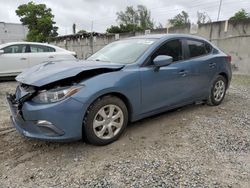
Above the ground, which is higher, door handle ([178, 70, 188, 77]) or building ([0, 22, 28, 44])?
building ([0, 22, 28, 44])

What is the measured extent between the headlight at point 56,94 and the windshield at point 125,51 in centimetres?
106

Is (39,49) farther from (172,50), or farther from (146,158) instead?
(146,158)

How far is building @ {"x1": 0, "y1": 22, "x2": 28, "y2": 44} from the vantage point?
143 ft

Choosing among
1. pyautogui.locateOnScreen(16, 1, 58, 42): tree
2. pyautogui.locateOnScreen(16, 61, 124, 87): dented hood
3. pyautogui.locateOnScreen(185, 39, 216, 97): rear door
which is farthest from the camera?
pyautogui.locateOnScreen(16, 1, 58, 42): tree

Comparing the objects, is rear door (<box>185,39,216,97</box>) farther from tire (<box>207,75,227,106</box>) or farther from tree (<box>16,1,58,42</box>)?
tree (<box>16,1,58,42</box>)

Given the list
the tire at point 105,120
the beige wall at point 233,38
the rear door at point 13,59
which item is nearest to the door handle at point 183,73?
the tire at point 105,120

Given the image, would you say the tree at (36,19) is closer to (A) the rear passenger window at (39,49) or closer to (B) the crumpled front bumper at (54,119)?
(A) the rear passenger window at (39,49)

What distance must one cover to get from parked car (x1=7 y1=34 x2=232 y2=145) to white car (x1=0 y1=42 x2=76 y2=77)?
A: 4904 millimetres

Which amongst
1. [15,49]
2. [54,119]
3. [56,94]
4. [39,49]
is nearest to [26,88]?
[56,94]

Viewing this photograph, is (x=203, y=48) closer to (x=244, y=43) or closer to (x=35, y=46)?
(x=244, y=43)

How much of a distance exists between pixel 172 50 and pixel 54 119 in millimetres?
2272

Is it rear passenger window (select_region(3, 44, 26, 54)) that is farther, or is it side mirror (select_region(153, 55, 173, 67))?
rear passenger window (select_region(3, 44, 26, 54))

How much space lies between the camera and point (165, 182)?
2674 millimetres

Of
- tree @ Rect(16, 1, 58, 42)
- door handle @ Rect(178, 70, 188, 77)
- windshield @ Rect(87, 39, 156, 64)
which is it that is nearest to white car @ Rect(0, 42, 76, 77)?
windshield @ Rect(87, 39, 156, 64)
